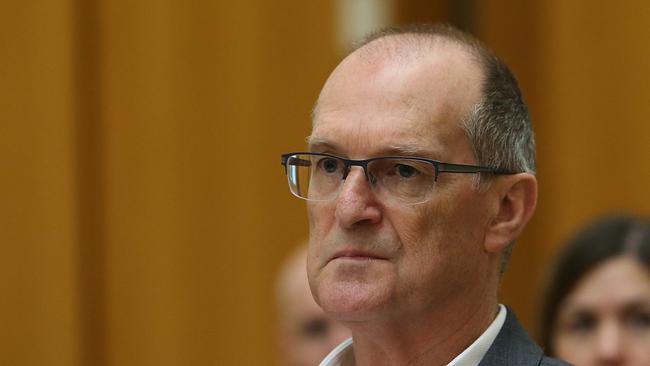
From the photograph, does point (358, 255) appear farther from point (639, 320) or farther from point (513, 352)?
point (639, 320)

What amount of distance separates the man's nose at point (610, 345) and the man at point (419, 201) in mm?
1227

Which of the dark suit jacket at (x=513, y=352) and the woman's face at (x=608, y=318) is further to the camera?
the woman's face at (x=608, y=318)

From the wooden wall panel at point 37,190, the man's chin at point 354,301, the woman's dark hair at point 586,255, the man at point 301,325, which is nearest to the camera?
the man's chin at point 354,301

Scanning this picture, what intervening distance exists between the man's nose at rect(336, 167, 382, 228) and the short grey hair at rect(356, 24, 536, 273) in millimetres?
217

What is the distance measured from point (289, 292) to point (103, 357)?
35.2 inches

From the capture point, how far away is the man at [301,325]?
3.96 metres

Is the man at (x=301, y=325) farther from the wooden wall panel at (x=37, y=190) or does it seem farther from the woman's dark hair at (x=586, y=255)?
the wooden wall panel at (x=37, y=190)

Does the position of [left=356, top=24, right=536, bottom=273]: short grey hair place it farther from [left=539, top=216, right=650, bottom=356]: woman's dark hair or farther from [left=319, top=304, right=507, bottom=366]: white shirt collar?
[left=539, top=216, right=650, bottom=356]: woman's dark hair

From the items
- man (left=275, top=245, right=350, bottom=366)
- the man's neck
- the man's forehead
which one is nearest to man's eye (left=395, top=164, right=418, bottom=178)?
the man's forehead

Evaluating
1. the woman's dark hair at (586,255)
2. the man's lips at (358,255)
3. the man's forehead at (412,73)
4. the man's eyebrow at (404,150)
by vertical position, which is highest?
the man's forehead at (412,73)

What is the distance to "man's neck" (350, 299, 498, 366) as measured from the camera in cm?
227

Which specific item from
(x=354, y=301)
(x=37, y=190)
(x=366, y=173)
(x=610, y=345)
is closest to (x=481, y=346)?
(x=354, y=301)

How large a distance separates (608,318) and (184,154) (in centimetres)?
188

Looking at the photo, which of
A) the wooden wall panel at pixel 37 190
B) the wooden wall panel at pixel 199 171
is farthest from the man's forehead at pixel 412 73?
the wooden wall panel at pixel 199 171
